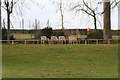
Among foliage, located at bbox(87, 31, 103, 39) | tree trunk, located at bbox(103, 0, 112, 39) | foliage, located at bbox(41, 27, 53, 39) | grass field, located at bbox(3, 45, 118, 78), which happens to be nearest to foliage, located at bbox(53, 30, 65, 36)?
foliage, located at bbox(41, 27, 53, 39)

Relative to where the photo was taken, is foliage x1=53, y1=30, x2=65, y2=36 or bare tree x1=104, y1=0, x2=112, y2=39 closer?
bare tree x1=104, y1=0, x2=112, y2=39

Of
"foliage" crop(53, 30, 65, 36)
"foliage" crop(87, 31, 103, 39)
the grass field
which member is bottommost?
the grass field

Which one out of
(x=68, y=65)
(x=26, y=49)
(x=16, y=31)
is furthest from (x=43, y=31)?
(x=68, y=65)

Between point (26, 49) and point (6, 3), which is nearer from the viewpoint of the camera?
point (26, 49)

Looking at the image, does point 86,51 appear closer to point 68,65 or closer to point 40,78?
point 68,65

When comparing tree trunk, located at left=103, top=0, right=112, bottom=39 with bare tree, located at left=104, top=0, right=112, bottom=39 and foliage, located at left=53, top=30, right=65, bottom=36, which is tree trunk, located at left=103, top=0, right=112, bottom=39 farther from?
foliage, located at left=53, top=30, right=65, bottom=36

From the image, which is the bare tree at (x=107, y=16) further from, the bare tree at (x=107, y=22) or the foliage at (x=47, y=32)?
the foliage at (x=47, y=32)

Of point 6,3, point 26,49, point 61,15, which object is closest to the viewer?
point 26,49

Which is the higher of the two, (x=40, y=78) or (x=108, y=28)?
(x=108, y=28)

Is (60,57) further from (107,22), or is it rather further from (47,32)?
(47,32)

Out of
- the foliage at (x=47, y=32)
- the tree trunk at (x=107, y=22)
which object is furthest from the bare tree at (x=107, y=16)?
the foliage at (x=47, y=32)

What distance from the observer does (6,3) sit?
83.2 ft

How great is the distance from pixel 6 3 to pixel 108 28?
804 cm

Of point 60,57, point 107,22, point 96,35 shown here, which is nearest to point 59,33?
point 96,35
